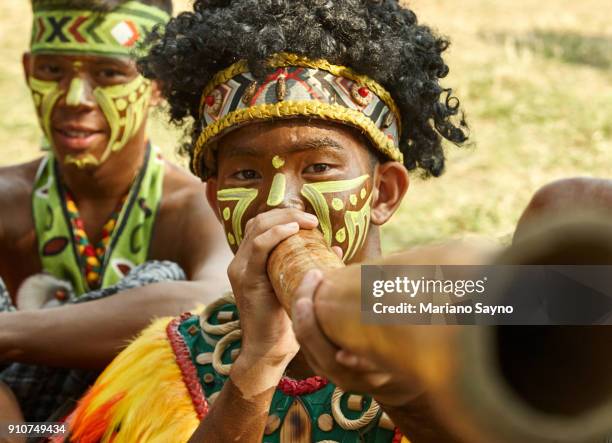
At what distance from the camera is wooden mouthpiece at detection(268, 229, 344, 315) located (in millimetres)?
1912

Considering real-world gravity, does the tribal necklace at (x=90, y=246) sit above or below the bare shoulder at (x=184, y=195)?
below

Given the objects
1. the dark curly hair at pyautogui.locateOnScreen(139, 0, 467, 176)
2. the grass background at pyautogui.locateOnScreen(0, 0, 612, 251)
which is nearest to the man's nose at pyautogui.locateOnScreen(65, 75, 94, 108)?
the dark curly hair at pyautogui.locateOnScreen(139, 0, 467, 176)

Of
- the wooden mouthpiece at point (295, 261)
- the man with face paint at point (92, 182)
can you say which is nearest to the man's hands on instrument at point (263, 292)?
the wooden mouthpiece at point (295, 261)

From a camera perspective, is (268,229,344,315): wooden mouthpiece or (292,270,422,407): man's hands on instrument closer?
(292,270,422,407): man's hands on instrument

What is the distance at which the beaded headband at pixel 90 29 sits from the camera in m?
4.67

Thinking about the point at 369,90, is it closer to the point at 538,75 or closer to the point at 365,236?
the point at 365,236

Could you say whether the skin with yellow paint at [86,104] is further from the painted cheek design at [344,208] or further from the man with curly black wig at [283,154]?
the painted cheek design at [344,208]

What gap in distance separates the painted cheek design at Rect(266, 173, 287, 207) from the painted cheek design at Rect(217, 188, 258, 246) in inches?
2.5

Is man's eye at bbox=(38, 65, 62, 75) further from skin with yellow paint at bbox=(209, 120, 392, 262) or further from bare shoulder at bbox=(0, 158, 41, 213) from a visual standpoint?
skin with yellow paint at bbox=(209, 120, 392, 262)

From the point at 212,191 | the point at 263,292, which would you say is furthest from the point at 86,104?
the point at 263,292

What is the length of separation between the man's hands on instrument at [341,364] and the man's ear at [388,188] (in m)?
1.27

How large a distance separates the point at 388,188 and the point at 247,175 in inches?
17.5

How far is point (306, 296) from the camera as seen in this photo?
1.73 metres

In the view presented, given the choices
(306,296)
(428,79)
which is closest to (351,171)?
(428,79)
